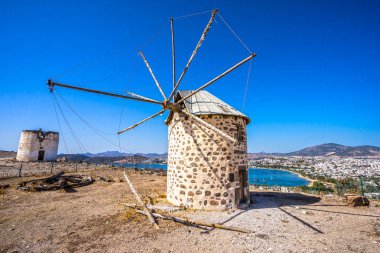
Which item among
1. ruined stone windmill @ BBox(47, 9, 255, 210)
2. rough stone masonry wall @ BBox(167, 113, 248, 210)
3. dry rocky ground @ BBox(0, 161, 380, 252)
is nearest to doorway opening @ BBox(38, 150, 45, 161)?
dry rocky ground @ BBox(0, 161, 380, 252)

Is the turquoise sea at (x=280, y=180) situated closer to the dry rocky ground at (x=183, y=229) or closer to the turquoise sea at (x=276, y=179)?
the turquoise sea at (x=276, y=179)

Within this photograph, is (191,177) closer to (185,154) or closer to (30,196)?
(185,154)

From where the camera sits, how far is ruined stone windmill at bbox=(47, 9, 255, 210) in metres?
10.0

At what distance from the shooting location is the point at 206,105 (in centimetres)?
1148

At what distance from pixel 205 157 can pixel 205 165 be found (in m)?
0.38

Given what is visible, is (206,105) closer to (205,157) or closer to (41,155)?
(205,157)

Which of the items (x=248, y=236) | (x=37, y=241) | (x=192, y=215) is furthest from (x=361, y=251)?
(x=37, y=241)

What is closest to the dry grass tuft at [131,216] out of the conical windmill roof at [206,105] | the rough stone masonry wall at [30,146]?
the conical windmill roof at [206,105]

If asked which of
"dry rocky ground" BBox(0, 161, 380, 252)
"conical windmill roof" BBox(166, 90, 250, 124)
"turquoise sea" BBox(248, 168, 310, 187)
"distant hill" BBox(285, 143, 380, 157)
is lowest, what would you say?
"turquoise sea" BBox(248, 168, 310, 187)

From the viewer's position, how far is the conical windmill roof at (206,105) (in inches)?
423

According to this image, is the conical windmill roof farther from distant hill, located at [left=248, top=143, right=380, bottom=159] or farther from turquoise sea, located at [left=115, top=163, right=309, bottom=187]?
distant hill, located at [left=248, top=143, right=380, bottom=159]

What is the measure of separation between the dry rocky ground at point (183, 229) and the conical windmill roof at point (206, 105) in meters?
4.75

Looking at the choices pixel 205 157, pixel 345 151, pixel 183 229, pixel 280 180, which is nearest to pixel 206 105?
pixel 205 157

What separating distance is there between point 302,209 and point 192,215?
18.3ft
